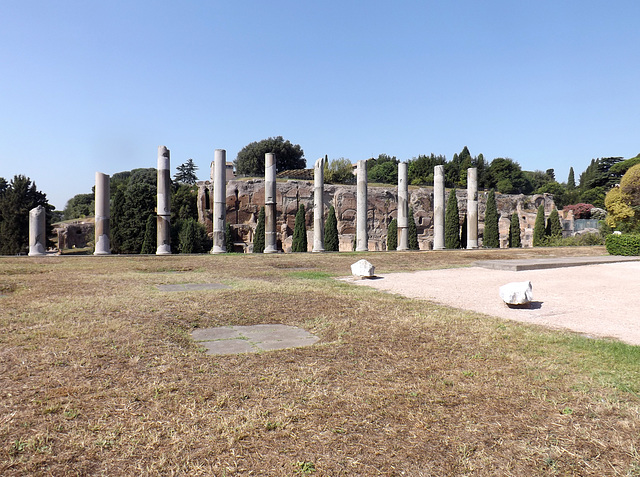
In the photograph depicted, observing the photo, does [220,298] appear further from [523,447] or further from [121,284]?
[523,447]

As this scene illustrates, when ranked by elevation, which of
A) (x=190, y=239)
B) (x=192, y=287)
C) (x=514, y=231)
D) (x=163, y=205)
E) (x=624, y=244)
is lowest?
(x=192, y=287)

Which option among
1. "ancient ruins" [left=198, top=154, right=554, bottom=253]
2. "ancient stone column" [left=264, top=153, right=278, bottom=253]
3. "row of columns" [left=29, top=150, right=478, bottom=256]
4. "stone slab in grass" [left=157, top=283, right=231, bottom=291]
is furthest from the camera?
"ancient ruins" [left=198, top=154, right=554, bottom=253]

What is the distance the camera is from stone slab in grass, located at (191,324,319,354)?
5023 mm

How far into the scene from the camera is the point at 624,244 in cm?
1812

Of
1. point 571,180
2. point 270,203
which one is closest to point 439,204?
point 270,203

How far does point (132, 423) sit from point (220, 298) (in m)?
5.35

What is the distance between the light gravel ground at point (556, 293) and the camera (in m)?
6.76

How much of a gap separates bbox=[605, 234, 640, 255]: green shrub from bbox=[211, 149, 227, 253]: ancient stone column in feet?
→ 57.2

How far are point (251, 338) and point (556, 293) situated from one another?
6.96 metres

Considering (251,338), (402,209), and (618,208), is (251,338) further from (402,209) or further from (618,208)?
(618,208)

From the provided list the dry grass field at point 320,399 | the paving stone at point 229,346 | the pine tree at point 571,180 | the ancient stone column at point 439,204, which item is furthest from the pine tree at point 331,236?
the pine tree at point 571,180

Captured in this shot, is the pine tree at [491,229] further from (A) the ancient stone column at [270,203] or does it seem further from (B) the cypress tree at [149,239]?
(B) the cypress tree at [149,239]

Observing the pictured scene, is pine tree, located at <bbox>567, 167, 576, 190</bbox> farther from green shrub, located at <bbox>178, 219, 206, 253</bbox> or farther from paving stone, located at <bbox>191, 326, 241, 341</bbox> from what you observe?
paving stone, located at <bbox>191, 326, 241, 341</bbox>

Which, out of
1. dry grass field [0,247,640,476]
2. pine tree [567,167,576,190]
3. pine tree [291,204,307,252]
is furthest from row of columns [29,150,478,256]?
pine tree [567,167,576,190]
